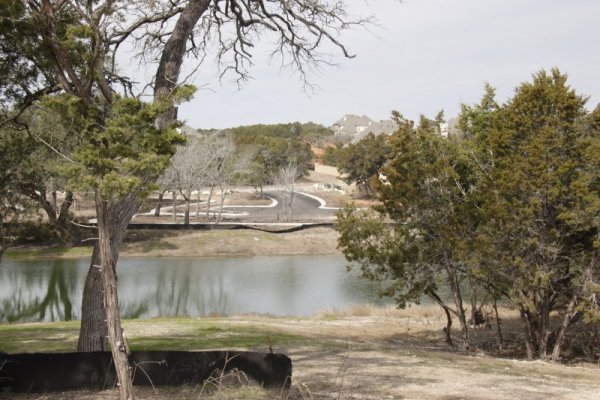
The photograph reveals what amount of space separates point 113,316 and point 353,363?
568 cm

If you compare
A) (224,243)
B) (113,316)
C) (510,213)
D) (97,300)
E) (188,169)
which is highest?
(188,169)

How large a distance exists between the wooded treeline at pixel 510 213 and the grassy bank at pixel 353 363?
5.50ft

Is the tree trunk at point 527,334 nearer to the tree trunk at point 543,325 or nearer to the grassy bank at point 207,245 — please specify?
the tree trunk at point 543,325

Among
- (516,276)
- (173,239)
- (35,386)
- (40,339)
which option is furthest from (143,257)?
(35,386)

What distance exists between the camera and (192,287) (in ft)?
105

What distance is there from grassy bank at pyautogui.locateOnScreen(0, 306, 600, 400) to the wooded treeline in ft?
5.50

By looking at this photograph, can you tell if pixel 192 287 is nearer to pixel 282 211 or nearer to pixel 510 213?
pixel 510 213

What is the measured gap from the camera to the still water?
1046 inches

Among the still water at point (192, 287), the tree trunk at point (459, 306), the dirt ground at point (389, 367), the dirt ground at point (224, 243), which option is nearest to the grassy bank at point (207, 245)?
the dirt ground at point (224, 243)

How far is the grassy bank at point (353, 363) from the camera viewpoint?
8188mm

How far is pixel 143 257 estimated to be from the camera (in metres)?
43.1

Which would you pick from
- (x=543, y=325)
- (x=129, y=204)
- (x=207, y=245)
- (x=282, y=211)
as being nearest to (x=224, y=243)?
(x=207, y=245)

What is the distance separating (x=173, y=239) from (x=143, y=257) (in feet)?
10.8

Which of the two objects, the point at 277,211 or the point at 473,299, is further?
the point at 277,211
